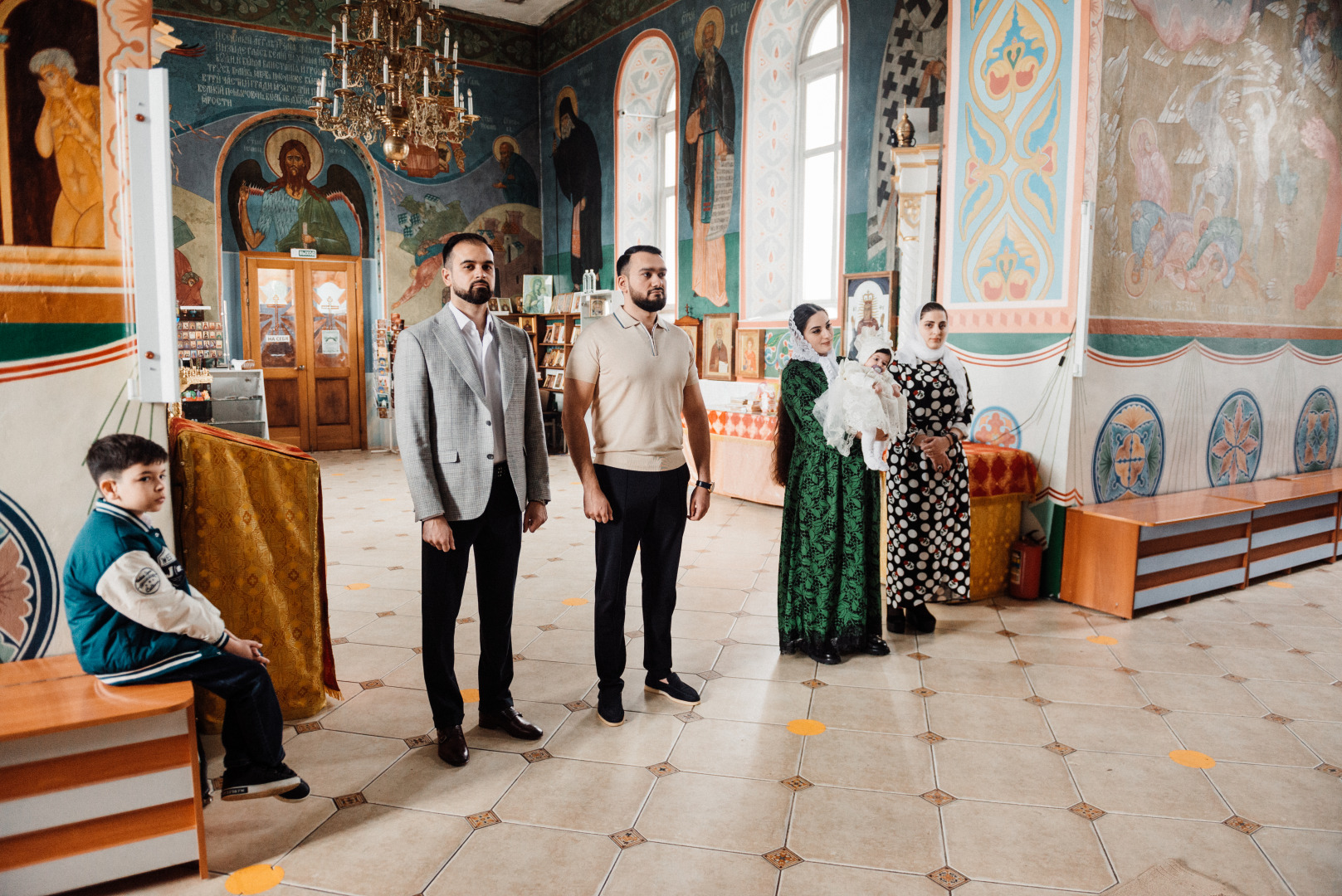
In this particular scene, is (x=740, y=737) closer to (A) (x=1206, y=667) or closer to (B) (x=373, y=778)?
(B) (x=373, y=778)

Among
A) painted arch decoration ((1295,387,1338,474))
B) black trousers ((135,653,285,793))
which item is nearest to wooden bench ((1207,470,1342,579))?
painted arch decoration ((1295,387,1338,474))

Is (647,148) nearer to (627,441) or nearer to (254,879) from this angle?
(627,441)

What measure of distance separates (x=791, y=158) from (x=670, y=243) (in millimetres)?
2254

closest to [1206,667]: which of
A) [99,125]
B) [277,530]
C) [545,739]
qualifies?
[545,739]

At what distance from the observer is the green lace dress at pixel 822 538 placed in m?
3.94

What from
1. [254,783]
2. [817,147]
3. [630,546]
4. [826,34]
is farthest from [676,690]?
[826,34]

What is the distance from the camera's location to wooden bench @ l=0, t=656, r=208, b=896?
2.17 m

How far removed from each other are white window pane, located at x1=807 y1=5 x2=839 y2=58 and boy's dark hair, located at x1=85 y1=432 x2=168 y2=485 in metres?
7.83

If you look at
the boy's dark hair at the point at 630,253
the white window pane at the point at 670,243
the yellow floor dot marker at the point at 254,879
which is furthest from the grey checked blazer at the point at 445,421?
the white window pane at the point at 670,243

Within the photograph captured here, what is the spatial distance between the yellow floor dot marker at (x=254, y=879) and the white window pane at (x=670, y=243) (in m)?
8.54

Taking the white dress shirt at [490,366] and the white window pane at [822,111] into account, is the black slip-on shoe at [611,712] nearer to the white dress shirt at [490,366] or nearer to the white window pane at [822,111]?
the white dress shirt at [490,366]

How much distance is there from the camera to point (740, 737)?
3299 mm

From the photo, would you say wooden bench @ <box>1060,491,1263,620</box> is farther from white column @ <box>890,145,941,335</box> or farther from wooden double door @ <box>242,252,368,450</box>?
wooden double door @ <box>242,252,368,450</box>

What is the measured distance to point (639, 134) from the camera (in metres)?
11.2
